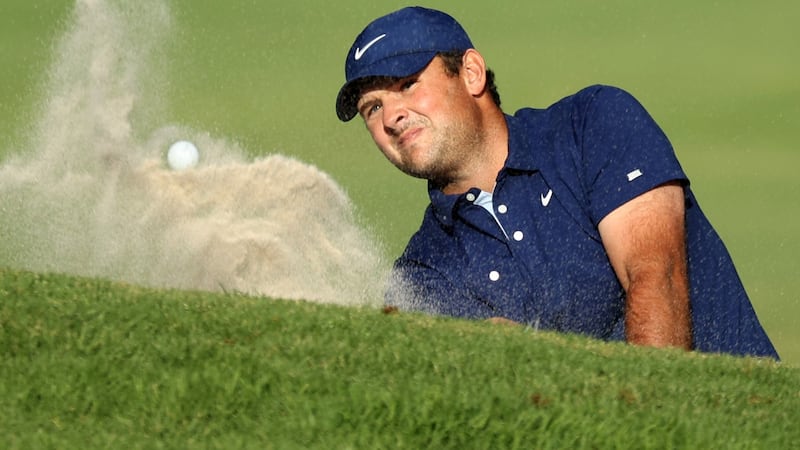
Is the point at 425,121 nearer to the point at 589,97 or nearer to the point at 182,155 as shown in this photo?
the point at 589,97

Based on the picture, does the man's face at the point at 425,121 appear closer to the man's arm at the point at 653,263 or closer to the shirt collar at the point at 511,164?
the shirt collar at the point at 511,164

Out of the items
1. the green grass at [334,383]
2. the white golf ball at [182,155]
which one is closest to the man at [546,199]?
the green grass at [334,383]

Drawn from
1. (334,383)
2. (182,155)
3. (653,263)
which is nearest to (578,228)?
(653,263)

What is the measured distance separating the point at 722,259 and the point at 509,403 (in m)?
2.58

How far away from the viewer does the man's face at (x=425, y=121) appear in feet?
21.2

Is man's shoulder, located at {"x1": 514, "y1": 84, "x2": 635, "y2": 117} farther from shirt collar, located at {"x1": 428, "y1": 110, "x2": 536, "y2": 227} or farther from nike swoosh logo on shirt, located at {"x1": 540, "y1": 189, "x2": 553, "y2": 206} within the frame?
nike swoosh logo on shirt, located at {"x1": 540, "y1": 189, "x2": 553, "y2": 206}

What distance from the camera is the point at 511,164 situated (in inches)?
255

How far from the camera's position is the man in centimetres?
597

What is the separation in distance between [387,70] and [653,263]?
5.00ft

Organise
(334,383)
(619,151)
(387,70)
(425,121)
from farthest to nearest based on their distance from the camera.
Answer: (425,121), (387,70), (619,151), (334,383)

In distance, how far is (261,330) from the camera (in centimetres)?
493

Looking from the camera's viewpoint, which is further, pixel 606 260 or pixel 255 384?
pixel 606 260

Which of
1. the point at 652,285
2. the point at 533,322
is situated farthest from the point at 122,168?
the point at 652,285

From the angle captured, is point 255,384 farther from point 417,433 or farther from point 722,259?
point 722,259
